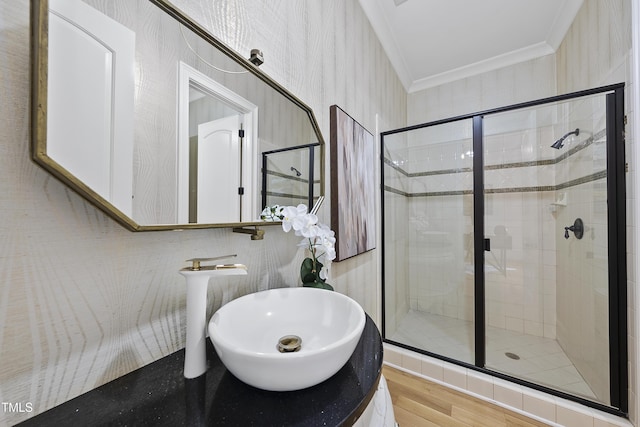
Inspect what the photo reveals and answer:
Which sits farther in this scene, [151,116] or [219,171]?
[219,171]

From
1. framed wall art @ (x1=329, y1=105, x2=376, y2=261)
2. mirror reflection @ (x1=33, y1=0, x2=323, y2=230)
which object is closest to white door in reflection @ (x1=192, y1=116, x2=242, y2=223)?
mirror reflection @ (x1=33, y1=0, x2=323, y2=230)

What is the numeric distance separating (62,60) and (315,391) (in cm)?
74

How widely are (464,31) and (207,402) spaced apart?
276cm

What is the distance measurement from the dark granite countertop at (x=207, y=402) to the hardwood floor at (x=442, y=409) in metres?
1.08

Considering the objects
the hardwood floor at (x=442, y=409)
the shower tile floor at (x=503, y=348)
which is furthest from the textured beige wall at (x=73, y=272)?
the shower tile floor at (x=503, y=348)

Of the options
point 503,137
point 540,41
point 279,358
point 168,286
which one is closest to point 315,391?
point 279,358

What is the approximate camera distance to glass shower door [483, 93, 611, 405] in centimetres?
131

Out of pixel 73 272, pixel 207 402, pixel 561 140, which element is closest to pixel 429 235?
pixel 561 140

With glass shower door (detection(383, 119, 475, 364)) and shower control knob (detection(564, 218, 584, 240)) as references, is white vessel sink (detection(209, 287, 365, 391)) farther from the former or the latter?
shower control knob (detection(564, 218, 584, 240))

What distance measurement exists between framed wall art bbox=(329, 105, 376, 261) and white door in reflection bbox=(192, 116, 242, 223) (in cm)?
60

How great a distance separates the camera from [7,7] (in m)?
0.37

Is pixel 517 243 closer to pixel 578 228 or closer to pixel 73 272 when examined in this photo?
pixel 578 228

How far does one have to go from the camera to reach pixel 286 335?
0.68 metres

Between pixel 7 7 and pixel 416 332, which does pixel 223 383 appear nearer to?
pixel 7 7
